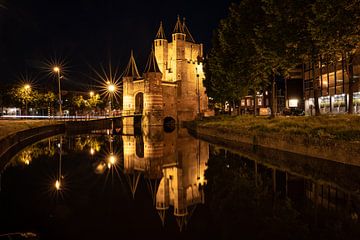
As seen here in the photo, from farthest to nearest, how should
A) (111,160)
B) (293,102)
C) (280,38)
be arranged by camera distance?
(293,102)
(280,38)
(111,160)

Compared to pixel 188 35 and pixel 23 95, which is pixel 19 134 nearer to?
pixel 23 95

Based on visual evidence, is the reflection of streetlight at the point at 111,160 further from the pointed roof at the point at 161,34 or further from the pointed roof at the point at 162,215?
the pointed roof at the point at 161,34

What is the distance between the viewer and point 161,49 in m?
65.4

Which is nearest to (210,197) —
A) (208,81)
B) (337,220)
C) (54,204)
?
(337,220)

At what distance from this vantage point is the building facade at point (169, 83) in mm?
56375

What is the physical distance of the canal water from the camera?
25.3 ft

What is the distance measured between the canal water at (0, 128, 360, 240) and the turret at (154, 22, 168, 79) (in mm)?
49148

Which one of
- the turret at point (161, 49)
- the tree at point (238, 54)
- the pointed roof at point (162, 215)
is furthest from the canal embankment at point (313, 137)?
the turret at point (161, 49)

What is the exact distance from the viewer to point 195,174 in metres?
15.0

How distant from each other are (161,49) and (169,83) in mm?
9616

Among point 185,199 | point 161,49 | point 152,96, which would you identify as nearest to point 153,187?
point 185,199

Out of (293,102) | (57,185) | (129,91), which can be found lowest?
(57,185)

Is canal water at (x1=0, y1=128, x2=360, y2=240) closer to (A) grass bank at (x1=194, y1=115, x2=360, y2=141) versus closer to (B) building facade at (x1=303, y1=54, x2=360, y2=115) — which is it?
(A) grass bank at (x1=194, y1=115, x2=360, y2=141)

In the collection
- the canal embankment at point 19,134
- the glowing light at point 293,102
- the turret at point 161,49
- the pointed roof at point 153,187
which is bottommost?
the pointed roof at point 153,187
